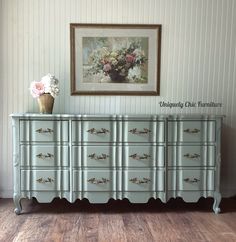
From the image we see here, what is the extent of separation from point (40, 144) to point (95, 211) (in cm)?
79

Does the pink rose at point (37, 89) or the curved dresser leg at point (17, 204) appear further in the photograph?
the pink rose at point (37, 89)

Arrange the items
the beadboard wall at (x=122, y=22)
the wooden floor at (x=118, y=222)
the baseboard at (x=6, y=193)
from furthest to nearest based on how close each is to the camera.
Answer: the baseboard at (x=6, y=193) → the beadboard wall at (x=122, y=22) → the wooden floor at (x=118, y=222)

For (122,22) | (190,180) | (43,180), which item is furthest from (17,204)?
(122,22)

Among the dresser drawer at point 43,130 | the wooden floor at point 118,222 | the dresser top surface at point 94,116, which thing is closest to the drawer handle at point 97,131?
the dresser top surface at point 94,116

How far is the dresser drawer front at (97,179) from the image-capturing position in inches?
124

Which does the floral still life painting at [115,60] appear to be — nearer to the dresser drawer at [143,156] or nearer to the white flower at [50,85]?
the white flower at [50,85]

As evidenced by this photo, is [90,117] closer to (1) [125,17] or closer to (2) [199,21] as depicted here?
(1) [125,17]

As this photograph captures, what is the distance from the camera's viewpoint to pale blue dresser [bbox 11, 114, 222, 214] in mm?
3117

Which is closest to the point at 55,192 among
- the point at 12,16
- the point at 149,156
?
the point at 149,156

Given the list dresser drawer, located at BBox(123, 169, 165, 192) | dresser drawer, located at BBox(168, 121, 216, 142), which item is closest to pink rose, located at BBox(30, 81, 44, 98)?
dresser drawer, located at BBox(123, 169, 165, 192)

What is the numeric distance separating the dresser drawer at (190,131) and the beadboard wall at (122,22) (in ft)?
1.63

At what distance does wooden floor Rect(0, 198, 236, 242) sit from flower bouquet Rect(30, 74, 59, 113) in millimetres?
942

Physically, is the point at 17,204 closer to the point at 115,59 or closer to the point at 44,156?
the point at 44,156

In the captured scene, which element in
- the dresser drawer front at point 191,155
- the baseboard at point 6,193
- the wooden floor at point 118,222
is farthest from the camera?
the baseboard at point 6,193
